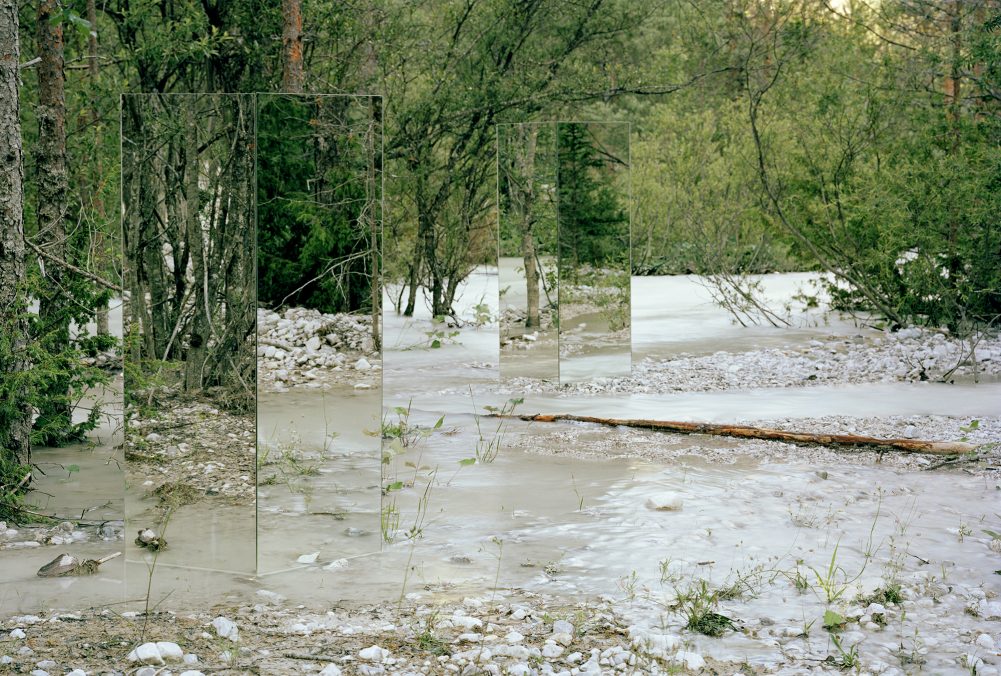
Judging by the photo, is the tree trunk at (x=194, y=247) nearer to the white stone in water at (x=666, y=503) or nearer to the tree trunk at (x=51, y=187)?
the tree trunk at (x=51, y=187)

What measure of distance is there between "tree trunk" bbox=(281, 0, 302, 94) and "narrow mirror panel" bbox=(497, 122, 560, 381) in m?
1.66

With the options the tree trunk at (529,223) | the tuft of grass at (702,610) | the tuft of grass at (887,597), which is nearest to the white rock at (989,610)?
the tuft of grass at (887,597)

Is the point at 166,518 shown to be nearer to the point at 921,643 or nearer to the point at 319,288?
the point at 319,288

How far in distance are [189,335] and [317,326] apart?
483mm

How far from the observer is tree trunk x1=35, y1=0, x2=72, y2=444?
582cm

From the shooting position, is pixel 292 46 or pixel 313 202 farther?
pixel 292 46

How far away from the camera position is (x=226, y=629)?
369cm

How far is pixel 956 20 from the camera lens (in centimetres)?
1014

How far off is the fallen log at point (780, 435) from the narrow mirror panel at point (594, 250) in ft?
Answer: 5.32

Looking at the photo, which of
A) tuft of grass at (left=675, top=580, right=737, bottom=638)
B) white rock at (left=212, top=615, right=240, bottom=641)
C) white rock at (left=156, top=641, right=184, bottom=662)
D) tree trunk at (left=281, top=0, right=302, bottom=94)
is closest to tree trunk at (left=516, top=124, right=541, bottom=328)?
tree trunk at (left=281, top=0, right=302, bottom=94)

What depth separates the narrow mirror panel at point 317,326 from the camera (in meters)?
4.26

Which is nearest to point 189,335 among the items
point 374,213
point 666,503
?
point 374,213

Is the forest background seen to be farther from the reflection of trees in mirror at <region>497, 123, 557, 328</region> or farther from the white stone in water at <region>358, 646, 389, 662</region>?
the white stone in water at <region>358, 646, 389, 662</region>

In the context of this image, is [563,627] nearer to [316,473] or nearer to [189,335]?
[316,473]
